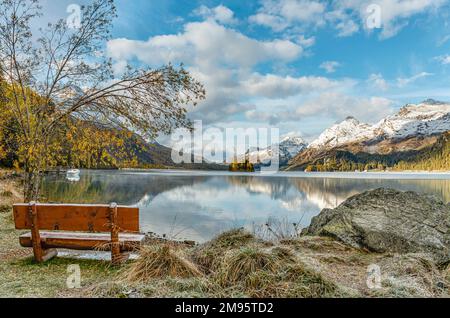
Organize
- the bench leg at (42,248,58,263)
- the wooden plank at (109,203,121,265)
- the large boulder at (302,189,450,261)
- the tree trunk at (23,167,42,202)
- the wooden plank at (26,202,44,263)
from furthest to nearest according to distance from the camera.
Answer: the tree trunk at (23,167,42,202)
the large boulder at (302,189,450,261)
the bench leg at (42,248,58,263)
the wooden plank at (26,202,44,263)
the wooden plank at (109,203,121,265)

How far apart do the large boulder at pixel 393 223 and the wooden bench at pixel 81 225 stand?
17.8ft

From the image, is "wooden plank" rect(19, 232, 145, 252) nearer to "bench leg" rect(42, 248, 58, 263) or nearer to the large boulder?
"bench leg" rect(42, 248, 58, 263)

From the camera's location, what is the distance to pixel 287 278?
5266mm

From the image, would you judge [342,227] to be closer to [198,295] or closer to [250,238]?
[250,238]

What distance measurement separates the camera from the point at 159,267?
225 inches

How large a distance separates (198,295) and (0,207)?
46.4 feet

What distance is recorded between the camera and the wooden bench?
6754 millimetres

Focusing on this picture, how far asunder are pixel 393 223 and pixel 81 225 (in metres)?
7.69

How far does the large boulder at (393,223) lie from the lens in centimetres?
797

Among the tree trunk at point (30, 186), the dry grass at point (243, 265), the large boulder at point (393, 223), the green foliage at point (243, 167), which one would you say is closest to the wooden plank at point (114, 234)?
the dry grass at point (243, 265)

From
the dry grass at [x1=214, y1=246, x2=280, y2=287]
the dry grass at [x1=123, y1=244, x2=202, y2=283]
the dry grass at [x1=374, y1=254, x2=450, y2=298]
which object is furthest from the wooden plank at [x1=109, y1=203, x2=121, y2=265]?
the dry grass at [x1=374, y1=254, x2=450, y2=298]

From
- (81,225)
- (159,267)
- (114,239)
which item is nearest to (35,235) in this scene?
(81,225)

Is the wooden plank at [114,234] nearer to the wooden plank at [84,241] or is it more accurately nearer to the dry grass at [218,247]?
the wooden plank at [84,241]
